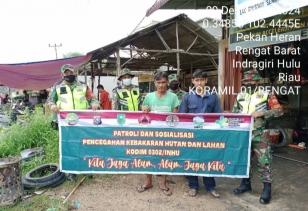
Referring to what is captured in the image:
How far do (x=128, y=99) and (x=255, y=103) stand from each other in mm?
1955

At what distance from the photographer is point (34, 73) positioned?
820cm

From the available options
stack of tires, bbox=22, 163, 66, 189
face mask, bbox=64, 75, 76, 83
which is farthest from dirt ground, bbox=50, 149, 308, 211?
face mask, bbox=64, 75, 76, 83

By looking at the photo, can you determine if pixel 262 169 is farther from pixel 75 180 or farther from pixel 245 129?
pixel 75 180

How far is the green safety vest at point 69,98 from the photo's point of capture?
146 inches

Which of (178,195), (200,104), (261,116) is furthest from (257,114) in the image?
(178,195)

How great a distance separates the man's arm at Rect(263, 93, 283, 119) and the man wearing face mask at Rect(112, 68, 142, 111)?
78.9 inches

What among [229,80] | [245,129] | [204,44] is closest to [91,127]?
[245,129]

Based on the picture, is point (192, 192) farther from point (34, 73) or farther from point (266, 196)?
point (34, 73)

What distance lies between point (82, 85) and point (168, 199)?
2124 millimetres

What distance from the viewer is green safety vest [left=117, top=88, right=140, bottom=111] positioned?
4082 mm

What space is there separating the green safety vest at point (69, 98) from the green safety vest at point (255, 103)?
7.74 ft

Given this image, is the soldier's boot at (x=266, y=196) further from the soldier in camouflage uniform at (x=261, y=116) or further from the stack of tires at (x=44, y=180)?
the stack of tires at (x=44, y=180)

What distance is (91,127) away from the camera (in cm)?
342

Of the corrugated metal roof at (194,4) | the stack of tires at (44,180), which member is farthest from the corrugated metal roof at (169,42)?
the stack of tires at (44,180)
